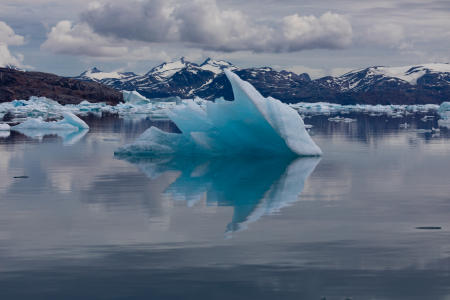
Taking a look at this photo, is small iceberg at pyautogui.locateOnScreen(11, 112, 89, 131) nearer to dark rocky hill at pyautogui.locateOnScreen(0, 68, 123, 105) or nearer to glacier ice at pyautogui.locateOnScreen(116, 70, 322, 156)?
glacier ice at pyautogui.locateOnScreen(116, 70, 322, 156)

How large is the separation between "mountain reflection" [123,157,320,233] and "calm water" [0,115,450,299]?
0.04 meters

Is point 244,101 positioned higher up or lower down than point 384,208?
higher up

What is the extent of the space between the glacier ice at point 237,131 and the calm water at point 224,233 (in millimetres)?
1886

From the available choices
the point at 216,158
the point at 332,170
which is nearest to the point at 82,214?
the point at 332,170

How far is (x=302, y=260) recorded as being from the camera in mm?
7402

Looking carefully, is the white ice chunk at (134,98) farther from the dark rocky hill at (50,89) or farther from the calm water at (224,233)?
the calm water at (224,233)

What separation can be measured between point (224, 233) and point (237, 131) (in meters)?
11.0

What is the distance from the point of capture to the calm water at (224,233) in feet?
21.2

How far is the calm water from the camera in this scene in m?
6.45

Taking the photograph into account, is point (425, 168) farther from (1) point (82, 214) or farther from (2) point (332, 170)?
(1) point (82, 214)

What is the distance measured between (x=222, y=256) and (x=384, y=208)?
4.58 m

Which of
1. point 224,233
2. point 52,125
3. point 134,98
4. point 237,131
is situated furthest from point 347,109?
point 224,233

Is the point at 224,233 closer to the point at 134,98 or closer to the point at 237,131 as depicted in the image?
the point at 237,131

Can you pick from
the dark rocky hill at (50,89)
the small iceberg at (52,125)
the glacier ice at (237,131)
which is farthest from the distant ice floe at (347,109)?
the glacier ice at (237,131)
